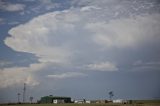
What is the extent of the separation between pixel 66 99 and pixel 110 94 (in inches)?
1442

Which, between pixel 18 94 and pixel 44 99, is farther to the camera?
pixel 18 94

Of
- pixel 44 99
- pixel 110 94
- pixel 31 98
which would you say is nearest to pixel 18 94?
pixel 31 98

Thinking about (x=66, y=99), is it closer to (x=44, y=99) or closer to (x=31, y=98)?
(x=44, y=99)

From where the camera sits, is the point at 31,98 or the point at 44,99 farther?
the point at 31,98

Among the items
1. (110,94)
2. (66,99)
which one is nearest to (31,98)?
(66,99)

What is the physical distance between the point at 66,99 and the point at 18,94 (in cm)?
3359

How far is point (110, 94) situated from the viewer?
184625 mm

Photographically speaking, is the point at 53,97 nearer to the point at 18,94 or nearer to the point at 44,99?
the point at 44,99

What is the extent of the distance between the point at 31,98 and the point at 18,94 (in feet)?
27.7

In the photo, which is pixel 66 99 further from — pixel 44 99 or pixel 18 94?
pixel 18 94

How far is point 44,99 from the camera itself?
524 feet

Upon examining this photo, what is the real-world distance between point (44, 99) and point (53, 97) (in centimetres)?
543

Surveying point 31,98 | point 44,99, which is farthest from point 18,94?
point 44,99

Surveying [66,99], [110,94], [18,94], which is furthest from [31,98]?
[110,94]
